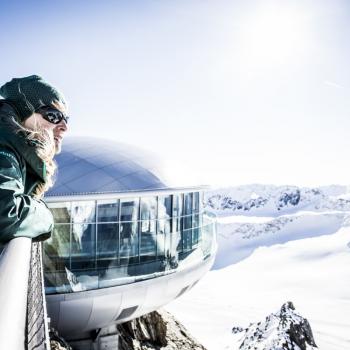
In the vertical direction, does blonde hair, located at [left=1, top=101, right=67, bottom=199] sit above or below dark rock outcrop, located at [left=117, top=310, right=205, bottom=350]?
above

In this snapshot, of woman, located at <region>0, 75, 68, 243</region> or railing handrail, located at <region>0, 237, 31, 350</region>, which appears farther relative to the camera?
woman, located at <region>0, 75, 68, 243</region>

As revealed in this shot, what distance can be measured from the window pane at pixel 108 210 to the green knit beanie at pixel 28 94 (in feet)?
25.8

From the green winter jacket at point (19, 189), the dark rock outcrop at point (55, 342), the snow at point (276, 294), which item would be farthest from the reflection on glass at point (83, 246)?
the snow at point (276, 294)

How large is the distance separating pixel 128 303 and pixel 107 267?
1460 millimetres

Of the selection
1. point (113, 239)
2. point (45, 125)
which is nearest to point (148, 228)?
point (113, 239)

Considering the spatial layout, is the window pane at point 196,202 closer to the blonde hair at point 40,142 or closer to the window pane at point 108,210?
→ the window pane at point 108,210

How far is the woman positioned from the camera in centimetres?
169

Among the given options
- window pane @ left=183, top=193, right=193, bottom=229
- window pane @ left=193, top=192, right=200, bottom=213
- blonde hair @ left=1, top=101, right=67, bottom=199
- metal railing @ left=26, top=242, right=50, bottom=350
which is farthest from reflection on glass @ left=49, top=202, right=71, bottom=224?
blonde hair @ left=1, top=101, right=67, bottom=199

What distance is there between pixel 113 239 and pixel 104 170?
2.32 m

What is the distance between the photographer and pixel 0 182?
64.1 inches

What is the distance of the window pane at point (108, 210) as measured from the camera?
10.3 m

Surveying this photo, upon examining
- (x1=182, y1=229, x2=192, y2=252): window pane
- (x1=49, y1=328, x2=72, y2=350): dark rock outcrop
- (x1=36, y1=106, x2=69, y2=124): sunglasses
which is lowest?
(x1=49, y1=328, x2=72, y2=350): dark rock outcrop

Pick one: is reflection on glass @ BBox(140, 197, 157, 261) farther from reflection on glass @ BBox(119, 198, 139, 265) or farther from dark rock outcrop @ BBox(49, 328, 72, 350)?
dark rock outcrop @ BBox(49, 328, 72, 350)

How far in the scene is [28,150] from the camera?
6.70ft
